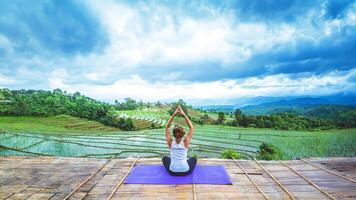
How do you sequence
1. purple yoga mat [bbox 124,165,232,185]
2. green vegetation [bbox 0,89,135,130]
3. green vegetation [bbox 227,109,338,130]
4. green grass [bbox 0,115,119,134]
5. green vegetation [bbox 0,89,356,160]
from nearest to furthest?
1. purple yoga mat [bbox 124,165,232,185]
2. green vegetation [bbox 0,89,356,160]
3. green grass [bbox 0,115,119,134]
4. green vegetation [bbox 227,109,338,130]
5. green vegetation [bbox 0,89,135,130]

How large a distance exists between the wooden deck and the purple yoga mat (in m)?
0.12

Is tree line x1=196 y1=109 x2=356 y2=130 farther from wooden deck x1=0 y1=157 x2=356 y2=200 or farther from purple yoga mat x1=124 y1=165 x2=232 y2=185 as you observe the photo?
purple yoga mat x1=124 y1=165 x2=232 y2=185

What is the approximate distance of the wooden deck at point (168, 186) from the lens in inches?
150

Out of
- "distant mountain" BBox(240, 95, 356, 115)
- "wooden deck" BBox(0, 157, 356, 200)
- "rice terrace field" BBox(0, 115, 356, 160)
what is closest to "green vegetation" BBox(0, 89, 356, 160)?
"rice terrace field" BBox(0, 115, 356, 160)

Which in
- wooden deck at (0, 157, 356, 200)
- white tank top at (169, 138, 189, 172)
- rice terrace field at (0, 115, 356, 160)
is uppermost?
white tank top at (169, 138, 189, 172)

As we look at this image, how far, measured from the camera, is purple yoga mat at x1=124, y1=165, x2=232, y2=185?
4.22 metres

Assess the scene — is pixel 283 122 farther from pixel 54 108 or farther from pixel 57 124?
pixel 54 108

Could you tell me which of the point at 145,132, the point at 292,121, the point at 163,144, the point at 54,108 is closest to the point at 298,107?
the point at 292,121

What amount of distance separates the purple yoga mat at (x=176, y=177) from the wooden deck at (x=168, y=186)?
125 millimetres

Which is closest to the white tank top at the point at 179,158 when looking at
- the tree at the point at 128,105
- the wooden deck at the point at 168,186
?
the wooden deck at the point at 168,186

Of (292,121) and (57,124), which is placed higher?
(292,121)

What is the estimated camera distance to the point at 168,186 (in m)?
4.08

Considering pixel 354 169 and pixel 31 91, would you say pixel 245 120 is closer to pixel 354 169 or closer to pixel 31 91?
pixel 354 169

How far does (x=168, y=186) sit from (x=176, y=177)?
0.38 metres
